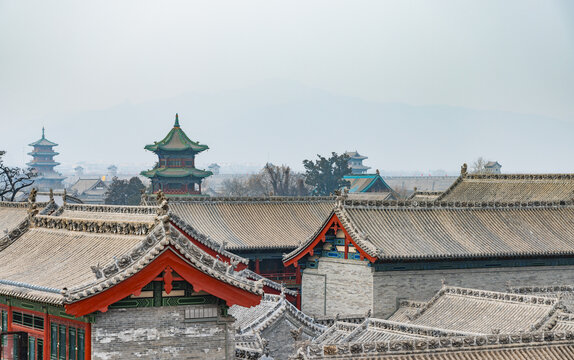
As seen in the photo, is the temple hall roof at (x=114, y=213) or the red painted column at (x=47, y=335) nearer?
the red painted column at (x=47, y=335)

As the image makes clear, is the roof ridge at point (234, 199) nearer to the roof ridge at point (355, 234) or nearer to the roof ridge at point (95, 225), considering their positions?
the roof ridge at point (355, 234)

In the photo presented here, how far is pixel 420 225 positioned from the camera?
39469mm

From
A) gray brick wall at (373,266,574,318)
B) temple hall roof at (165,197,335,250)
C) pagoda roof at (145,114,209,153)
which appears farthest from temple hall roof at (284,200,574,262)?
pagoda roof at (145,114,209,153)

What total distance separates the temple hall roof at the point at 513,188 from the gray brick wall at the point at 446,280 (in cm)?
646

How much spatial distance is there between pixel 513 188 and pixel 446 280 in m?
14.2

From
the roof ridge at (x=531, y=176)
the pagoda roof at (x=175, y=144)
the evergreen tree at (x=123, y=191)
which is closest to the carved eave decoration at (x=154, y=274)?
the roof ridge at (x=531, y=176)

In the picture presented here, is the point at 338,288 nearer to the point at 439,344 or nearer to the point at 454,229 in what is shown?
the point at 454,229

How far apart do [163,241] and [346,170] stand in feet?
283

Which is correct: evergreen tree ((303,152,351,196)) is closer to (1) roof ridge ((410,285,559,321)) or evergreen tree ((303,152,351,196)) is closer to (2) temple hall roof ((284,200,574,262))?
(2) temple hall roof ((284,200,574,262))

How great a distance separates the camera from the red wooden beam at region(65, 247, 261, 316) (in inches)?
824

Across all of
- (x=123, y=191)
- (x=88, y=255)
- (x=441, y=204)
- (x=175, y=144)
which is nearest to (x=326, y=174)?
(x=123, y=191)

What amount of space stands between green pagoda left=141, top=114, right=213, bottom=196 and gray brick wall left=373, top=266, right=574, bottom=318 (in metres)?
42.4

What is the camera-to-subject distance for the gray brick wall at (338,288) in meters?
37.2

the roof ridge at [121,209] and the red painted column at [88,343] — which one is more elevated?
the roof ridge at [121,209]
